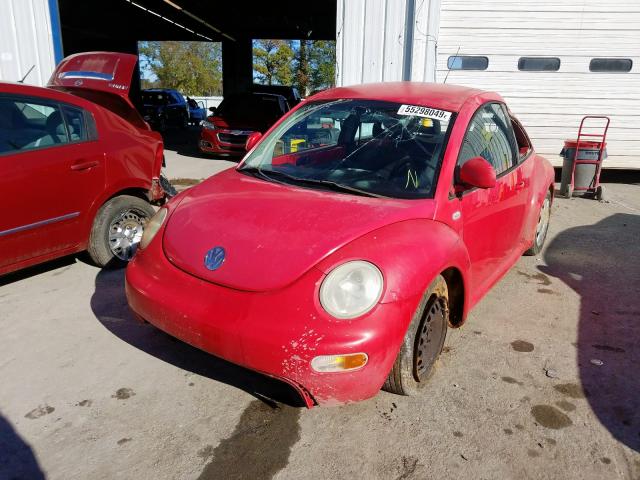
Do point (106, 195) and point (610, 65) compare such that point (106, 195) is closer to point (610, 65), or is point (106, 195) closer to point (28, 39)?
point (28, 39)

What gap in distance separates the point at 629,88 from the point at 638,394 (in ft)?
26.1

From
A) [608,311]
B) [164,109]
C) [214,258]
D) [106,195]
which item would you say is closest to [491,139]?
[608,311]

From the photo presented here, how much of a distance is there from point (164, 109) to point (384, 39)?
1458 centimetres

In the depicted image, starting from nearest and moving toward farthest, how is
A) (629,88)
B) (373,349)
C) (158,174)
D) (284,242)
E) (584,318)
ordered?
(373,349)
(284,242)
(584,318)
(158,174)
(629,88)

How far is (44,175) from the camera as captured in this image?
4.03 meters

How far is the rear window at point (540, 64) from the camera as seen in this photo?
9.12 metres

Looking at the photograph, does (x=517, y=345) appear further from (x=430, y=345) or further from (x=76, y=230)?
(x=76, y=230)

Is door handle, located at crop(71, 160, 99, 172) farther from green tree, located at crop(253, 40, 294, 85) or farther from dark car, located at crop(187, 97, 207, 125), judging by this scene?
green tree, located at crop(253, 40, 294, 85)

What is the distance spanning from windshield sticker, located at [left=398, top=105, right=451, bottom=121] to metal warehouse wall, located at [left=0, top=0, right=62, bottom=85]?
7.64 meters

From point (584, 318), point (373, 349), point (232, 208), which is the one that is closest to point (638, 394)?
point (584, 318)

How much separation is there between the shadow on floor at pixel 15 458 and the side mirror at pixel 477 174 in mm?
2571

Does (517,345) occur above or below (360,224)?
below

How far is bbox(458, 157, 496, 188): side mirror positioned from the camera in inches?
118

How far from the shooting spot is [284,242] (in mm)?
2627
